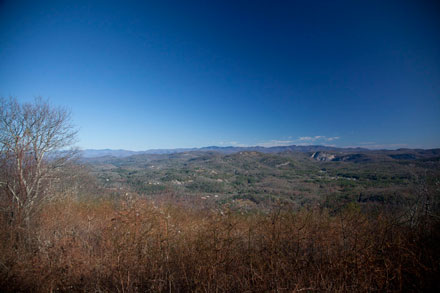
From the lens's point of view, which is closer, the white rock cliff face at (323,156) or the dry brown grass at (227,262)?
the dry brown grass at (227,262)

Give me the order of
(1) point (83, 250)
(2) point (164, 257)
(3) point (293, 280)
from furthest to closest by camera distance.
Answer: (1) point (83, 250) < (2) point (164, 257) < (3) point (293, 280)

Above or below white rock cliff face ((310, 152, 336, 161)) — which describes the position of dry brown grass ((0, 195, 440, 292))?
above

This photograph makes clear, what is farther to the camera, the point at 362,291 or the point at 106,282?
the point at 106,282

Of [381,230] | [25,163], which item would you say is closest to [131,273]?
[381,230]

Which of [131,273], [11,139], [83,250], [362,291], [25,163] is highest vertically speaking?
[11,139]

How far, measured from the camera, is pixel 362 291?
2.52m

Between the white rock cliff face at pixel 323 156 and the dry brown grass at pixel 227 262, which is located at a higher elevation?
the dry brown grass at pixel 227 262

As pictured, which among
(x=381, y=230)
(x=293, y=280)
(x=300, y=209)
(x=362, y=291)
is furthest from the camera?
(x=300, y=209)

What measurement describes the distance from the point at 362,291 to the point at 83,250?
6541 mm

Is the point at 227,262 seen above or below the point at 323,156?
above

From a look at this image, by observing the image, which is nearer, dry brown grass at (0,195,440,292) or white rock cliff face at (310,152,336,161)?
dry brown grass at (0,195,440,292)

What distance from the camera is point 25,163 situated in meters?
7.49

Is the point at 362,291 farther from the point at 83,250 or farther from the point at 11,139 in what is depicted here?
the point at 11,139

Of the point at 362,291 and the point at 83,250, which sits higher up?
the point at 362,291
